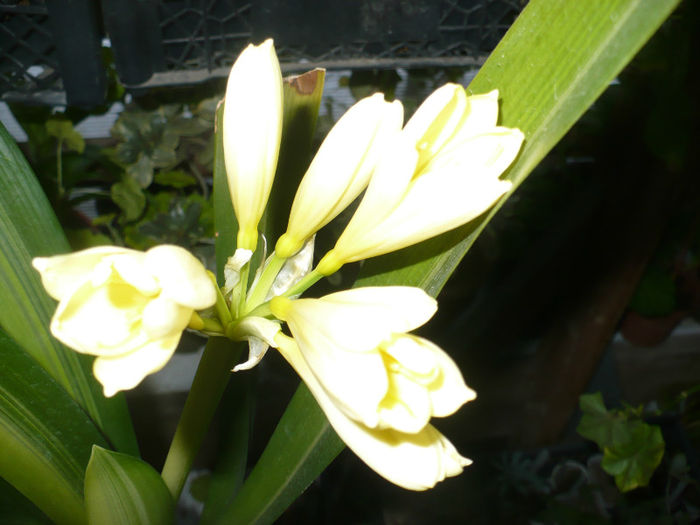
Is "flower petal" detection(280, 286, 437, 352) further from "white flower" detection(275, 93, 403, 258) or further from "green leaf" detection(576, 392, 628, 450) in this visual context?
"green leaf" detection(576, 392, 628, 450)

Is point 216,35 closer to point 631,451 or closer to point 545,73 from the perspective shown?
point 545,73

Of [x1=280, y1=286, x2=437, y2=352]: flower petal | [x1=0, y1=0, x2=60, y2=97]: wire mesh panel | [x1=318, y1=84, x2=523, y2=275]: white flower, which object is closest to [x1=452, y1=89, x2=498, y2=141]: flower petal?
[x1=318, y1=84, x2=523, y2=275]: white flower

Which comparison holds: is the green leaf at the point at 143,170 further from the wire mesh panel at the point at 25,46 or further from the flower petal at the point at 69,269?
the flower petal at the point at 69,269

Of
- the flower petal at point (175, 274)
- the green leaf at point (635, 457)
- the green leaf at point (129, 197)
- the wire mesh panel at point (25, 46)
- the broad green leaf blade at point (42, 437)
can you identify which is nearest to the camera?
the flower petal at point (175, 274)

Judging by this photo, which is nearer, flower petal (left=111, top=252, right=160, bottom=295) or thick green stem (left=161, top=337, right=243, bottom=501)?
flower petal (left=111, top=252, right=160, bottom=295)

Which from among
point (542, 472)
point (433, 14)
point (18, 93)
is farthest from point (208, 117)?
point (542, 472)

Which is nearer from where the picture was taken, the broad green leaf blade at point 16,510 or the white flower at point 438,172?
the white flower at point 438,172

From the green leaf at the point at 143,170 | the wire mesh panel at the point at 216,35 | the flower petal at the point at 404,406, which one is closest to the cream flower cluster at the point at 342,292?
the flower petal at the point at 404,406

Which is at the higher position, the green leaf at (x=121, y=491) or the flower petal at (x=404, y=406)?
the flower petal at (x=404, y=406)
